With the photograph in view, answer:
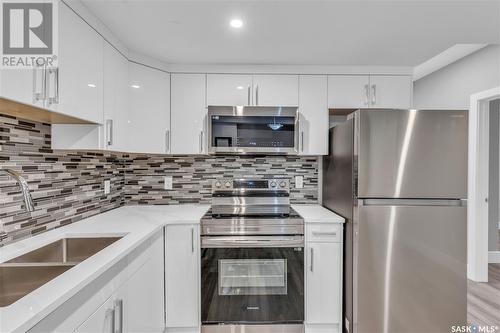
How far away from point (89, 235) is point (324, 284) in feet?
5.39

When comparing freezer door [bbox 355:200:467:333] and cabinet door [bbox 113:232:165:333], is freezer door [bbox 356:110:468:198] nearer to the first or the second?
freezer door [bbox 355:200:467:333]

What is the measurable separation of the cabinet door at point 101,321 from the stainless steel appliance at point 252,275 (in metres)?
0.82

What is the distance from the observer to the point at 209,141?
2191 mm

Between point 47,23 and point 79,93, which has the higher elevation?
point 47,23

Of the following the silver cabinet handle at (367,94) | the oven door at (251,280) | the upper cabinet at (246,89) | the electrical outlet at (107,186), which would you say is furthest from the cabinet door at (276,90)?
the electrical outlet at (107,186)

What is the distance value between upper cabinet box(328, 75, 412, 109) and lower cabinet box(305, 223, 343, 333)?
44.2 inches

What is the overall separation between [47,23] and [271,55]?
4.75 ft

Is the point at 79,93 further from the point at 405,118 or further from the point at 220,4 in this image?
the point at 405,118

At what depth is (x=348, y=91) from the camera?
2289mm

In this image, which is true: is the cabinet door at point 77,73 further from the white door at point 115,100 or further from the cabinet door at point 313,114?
the cabinet door at point 313,114

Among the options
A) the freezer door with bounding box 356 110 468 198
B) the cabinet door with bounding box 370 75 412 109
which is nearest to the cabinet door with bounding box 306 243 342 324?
the freezer door with bounding box 356 110 468 198

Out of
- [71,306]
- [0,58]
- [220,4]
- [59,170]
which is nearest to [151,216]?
[59,170]

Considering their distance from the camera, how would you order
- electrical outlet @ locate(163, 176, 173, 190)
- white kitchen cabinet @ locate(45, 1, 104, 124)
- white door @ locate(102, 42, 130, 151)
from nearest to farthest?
white kitchen cabinet @ locate(45, 1, 104, 124), white door @ locate(102, 42, 130, 151), electrical outlet @ locate(163, 176, 173, 190)

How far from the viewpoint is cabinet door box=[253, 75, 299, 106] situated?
7.43 feet
